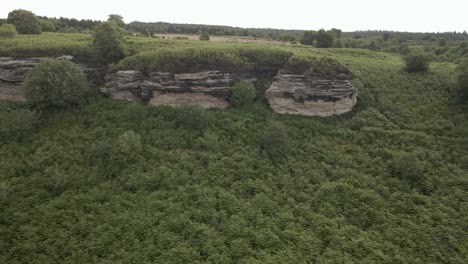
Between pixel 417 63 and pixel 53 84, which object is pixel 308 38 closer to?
pixel 417 63

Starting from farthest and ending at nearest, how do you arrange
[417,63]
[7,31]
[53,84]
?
1. [417,63]
2. [7,31]
3. [53,84]

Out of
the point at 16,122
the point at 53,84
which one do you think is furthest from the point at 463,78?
the point at 16,122

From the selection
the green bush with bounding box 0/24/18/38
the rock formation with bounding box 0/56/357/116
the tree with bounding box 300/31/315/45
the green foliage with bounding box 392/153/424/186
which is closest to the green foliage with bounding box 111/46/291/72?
the rock formation with bounding box 0/56/357/116

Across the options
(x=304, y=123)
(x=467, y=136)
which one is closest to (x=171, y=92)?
(x=304, y=123)

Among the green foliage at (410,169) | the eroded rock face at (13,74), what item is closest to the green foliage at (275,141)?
the green foliage at (410,169)

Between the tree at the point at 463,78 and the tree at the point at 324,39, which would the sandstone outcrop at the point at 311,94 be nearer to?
the tree at the point at 463,78

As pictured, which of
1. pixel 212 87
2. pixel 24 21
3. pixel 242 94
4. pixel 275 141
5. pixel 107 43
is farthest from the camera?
pixel 24 21
